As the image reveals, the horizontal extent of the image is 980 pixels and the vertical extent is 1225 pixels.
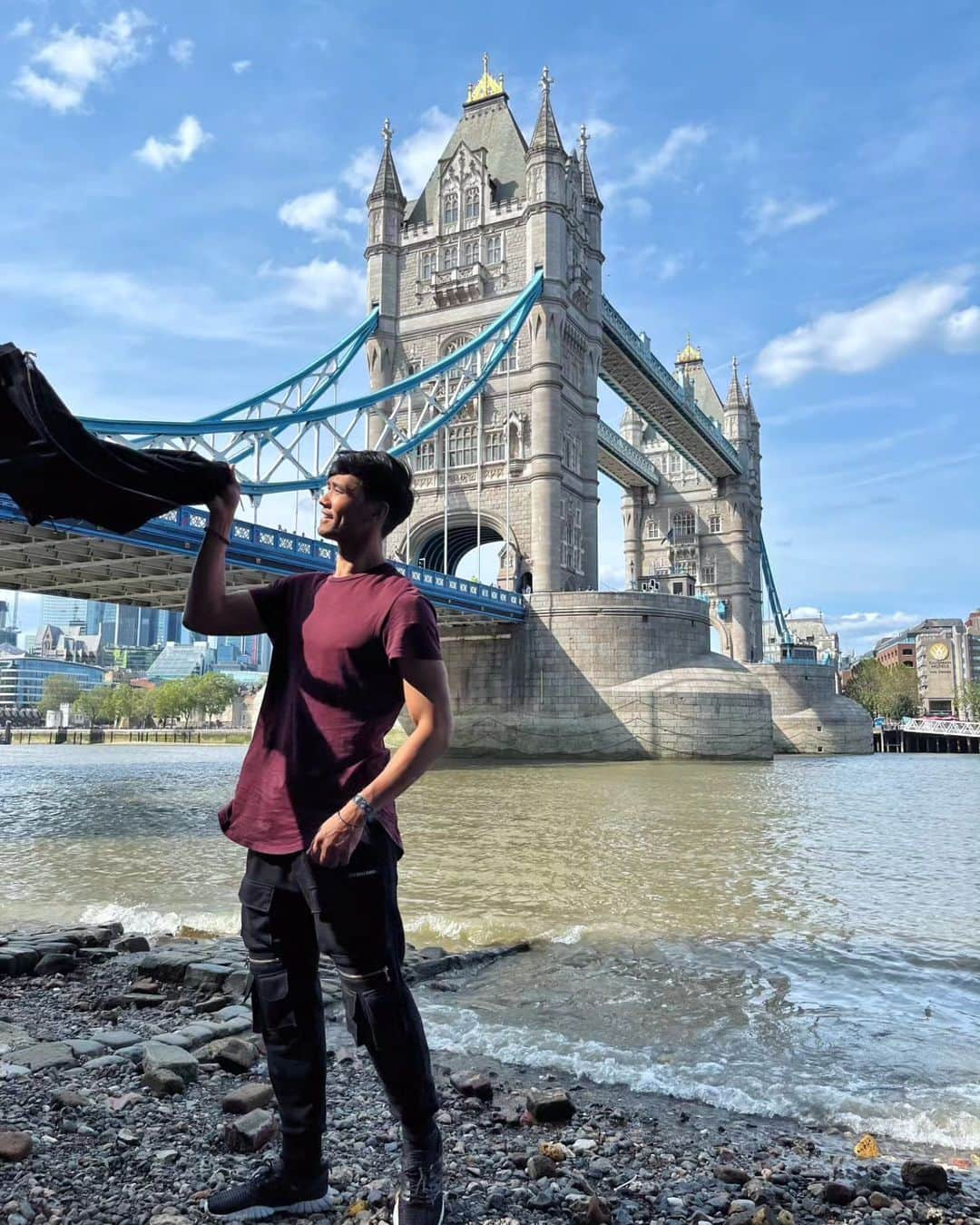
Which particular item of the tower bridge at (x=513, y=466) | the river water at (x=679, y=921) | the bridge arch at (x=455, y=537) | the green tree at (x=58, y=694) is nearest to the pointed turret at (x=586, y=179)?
the tower bridge at (x=513, y=466)

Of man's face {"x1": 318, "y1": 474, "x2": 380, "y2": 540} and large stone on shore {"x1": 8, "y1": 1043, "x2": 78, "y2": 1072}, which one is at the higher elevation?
man's face {"x1": 318, "y1": 474, "x2": 380, "y2": 540}

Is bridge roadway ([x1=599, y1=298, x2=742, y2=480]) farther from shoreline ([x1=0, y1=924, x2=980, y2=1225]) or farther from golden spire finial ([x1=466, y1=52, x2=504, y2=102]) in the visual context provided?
shoreline ([x1=0, y1=924, x2=980, y2=1225])

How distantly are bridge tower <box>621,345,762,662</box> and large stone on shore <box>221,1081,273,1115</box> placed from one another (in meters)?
54.4

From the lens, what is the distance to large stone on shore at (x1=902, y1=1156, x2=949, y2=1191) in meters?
2.35

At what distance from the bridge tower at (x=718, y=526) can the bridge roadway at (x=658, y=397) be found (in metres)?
2.10

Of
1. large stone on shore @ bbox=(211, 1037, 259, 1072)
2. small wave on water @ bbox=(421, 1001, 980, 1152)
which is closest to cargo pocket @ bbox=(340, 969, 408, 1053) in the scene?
large stone on shore @ bbox=(211, 1037, 259, 1072)

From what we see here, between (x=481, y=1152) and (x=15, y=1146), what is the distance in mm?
1144

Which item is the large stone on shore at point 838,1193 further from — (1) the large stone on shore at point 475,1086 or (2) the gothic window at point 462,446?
(2) the gothic window at point 462,446

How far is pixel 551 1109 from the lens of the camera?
2.71 metres

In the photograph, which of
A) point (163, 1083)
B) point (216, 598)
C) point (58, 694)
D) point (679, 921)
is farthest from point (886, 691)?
point (58, 694)

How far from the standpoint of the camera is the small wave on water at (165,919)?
5.74m

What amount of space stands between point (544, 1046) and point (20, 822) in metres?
11.3

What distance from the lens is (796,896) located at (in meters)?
7.41

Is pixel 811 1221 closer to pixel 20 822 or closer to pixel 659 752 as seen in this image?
pixel 20 822
